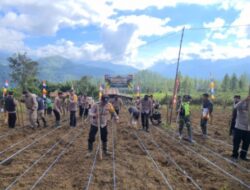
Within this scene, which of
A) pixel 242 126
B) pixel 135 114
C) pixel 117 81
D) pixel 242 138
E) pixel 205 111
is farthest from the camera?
pixel 117 81

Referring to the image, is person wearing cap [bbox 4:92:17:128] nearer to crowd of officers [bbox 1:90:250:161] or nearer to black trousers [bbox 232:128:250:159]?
crowd of officers [bbox 1:90:250:161]

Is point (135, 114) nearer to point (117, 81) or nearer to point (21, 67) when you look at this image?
point (117, 81)

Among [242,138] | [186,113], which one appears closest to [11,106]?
[186,113]

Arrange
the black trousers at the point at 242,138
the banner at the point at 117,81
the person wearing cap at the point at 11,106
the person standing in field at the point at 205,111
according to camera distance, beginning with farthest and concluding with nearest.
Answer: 1. the banner at the point at 117,81
2. the person wearing cap at the point at 11,106
3. the person standing in field at the point at 205,111
4. the black trousers at the point at 242,138

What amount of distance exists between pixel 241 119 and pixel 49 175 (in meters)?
5.12

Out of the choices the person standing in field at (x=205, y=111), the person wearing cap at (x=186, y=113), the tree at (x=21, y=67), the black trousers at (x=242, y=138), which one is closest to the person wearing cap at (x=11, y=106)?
the person wearing cap at (x=186, y=113)

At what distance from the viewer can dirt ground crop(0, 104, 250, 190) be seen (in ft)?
20.9

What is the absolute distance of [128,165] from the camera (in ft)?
25.4

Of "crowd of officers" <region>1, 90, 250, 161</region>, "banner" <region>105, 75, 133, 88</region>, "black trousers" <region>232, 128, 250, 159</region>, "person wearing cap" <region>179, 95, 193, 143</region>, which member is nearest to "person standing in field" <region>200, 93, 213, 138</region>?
"crowd of officers" <region>1, 90, 250, 161</region>

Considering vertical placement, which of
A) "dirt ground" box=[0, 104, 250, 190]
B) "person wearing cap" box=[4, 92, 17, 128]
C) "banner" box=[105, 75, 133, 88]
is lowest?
"dirt ground" box=[0, 104, 250, 190]

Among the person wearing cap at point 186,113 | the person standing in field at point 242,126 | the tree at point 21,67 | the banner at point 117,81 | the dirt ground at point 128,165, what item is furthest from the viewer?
the tree at point 21,67

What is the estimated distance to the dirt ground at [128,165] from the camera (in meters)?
6.38

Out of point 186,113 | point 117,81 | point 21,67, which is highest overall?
point 21,67

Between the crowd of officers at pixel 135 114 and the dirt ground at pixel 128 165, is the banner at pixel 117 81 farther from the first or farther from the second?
the dirt ground at pixel 128 165
